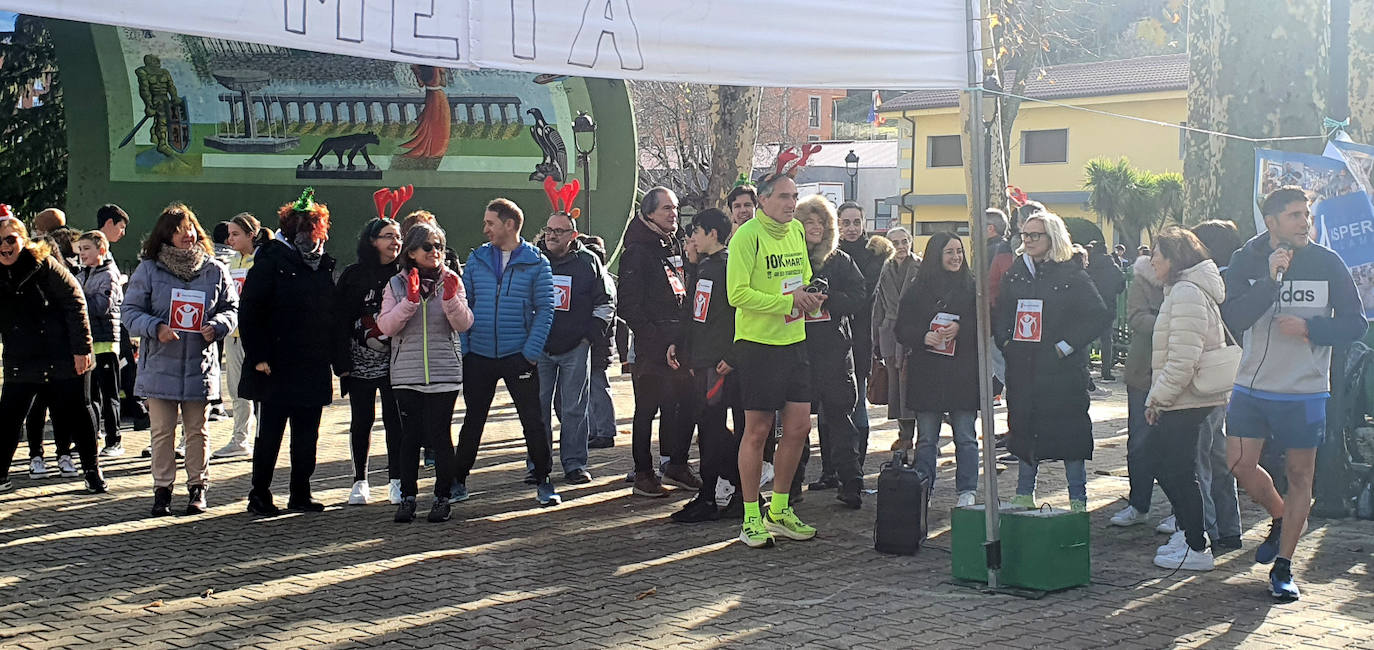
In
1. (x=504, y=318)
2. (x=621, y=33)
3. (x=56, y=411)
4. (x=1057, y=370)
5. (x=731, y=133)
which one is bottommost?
→ (x=56, y=411)

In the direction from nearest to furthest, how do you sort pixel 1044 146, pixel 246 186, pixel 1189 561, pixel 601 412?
pixel 1189 561, pixel 601 412, pixel 246 186, pixel 1044 146

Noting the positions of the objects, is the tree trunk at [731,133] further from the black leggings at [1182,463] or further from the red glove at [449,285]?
the black leggings at [1182,463]

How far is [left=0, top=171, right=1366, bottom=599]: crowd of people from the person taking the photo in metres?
7.21

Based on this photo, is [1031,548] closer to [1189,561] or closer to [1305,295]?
[1189,561]

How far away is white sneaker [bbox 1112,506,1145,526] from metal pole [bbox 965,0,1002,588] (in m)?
2.16

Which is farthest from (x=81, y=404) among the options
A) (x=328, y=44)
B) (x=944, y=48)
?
(x=944, y=48)

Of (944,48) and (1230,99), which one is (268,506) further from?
(1230,99)

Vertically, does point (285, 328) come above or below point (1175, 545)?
above

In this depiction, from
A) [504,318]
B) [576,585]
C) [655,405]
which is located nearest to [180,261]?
[504,318]

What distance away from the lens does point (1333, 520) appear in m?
8.92

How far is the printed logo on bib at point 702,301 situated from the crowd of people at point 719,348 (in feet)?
0.06

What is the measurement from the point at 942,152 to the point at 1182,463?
49.5 metres

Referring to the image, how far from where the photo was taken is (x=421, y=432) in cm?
884

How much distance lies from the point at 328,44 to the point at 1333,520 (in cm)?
682
